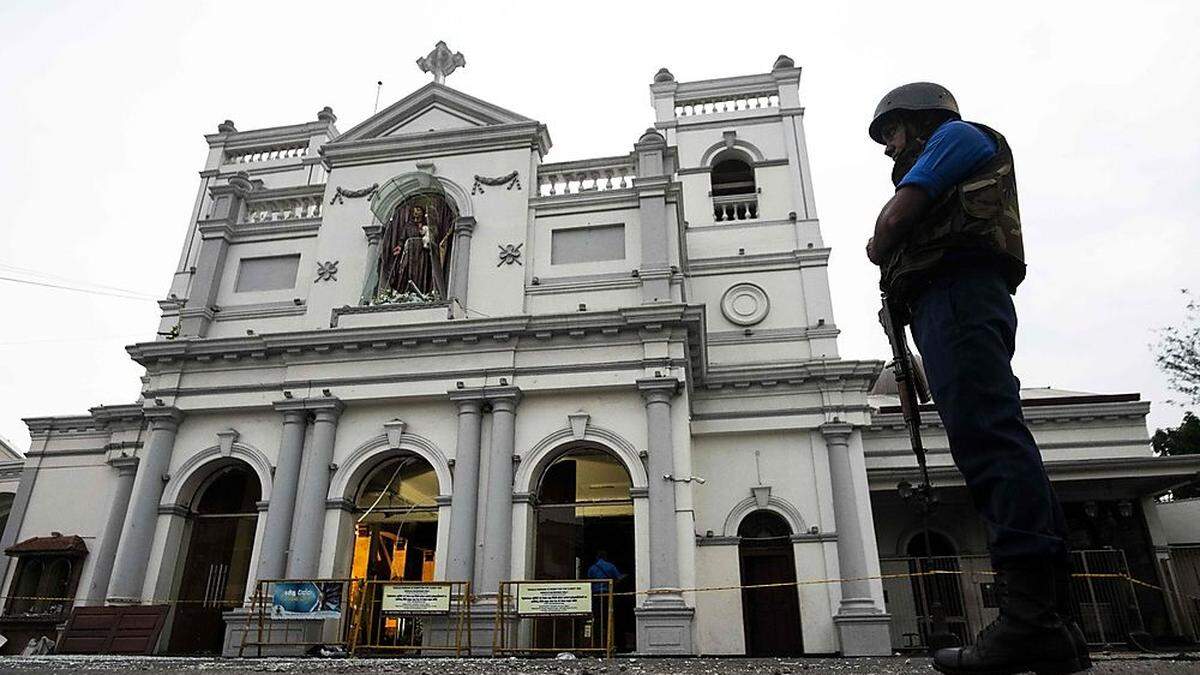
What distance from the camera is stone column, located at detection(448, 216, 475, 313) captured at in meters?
17.0

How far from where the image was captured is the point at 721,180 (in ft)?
72.2

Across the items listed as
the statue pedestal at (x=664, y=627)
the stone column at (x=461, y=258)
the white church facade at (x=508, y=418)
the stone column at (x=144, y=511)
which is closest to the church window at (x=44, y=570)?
the white church facade at (x=508, y=418)

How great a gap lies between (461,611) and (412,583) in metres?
1.02

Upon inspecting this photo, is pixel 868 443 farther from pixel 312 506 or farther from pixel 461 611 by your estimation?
pixel 312 506

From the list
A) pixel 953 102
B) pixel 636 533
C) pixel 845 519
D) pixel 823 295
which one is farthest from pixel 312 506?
pixel 953 102

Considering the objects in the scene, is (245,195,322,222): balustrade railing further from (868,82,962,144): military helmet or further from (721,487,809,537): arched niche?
(868,82,962,144): military helmet

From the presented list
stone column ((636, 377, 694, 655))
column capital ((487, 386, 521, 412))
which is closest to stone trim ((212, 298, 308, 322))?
column capital ((487, 386, 521, 412))

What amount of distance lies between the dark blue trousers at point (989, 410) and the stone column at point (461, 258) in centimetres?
1451

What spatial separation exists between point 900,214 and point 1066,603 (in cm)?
155

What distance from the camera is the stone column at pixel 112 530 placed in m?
15.6

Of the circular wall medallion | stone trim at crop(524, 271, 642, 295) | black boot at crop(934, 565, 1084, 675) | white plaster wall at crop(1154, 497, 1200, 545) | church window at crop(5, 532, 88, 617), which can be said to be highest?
the circular wall medallion

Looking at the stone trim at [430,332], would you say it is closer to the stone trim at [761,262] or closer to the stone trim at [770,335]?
the stone trim at [770,335]

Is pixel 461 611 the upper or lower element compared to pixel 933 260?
lower

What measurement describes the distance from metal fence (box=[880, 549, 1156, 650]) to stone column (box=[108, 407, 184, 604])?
1583 centimetres
